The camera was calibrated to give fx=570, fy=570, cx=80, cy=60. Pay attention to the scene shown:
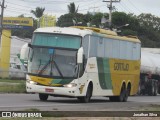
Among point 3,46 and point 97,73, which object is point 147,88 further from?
point 97,73

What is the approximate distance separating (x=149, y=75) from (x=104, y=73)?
2399 centimetres

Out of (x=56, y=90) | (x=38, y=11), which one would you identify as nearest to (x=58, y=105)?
(x=56, y=90)

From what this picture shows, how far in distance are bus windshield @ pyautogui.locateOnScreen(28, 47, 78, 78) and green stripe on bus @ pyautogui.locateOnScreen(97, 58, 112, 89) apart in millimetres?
2873

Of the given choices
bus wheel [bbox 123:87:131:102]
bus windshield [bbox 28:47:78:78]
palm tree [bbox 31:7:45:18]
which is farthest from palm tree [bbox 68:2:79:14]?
bus windshield [bbox 28:47:78:78]

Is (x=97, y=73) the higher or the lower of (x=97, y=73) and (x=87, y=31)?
the lower

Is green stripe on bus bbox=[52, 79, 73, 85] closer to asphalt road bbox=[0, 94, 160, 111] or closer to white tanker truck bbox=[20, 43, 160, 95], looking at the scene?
asphalt road bbox=[0, 94, 160, 111]

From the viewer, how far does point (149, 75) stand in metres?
52.2

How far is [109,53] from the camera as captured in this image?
2953 centimetres

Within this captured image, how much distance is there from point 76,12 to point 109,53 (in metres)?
89.1

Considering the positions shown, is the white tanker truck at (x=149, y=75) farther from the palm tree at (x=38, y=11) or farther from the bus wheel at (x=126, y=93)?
the palm tree at (x=38, y=11)

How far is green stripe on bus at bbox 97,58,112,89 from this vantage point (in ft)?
92.6

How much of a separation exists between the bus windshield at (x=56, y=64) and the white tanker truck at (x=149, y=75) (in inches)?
1004

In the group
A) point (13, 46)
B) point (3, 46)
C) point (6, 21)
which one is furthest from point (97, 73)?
point (6, 21)

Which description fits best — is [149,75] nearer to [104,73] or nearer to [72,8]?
[104,73]
